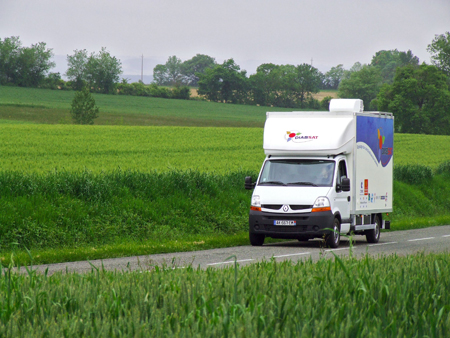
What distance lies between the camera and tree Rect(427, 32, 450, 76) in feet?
363

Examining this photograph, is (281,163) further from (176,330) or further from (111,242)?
(176,330)

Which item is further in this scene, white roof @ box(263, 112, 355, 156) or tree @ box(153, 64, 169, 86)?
tree @ box(153, 64, 169, 86)

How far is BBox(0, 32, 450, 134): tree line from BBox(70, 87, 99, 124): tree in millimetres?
25663

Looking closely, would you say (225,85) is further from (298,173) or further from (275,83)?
(298,173)

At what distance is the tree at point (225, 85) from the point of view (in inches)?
4724

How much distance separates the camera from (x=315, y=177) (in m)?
16.4

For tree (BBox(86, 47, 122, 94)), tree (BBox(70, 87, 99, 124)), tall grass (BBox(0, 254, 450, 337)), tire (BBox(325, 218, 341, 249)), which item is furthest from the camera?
tree (BBox(86, 47, 122, 94))

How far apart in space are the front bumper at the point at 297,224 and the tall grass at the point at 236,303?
10313mm

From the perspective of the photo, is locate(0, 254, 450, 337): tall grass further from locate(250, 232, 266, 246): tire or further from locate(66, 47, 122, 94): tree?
locate(66, 47, 122, 94): tree

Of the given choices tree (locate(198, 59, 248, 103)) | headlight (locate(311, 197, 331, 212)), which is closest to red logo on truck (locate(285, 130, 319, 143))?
headlight (locate(311, 197, 331, 212))

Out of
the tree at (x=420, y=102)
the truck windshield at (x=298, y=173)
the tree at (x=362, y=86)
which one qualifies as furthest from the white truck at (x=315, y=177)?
the tree at (x=362, y=86)

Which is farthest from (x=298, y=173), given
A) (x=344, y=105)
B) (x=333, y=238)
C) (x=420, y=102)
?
(x=420, y=102)

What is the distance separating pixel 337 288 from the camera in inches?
167

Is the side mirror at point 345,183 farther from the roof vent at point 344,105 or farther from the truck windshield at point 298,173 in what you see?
the roof vent at point 344,105
